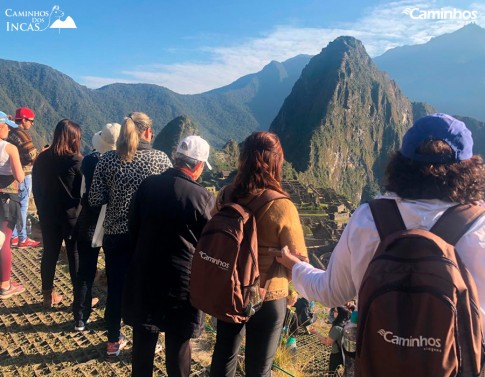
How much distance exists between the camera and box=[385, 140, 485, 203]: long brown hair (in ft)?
3.98

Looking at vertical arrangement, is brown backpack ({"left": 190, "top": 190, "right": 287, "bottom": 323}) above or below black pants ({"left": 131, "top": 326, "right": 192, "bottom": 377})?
above

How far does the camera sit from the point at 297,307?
502cm

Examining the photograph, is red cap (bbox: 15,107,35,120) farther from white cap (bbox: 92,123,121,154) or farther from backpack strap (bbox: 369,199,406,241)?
backpack strap (bbox: 369,199,406,241)

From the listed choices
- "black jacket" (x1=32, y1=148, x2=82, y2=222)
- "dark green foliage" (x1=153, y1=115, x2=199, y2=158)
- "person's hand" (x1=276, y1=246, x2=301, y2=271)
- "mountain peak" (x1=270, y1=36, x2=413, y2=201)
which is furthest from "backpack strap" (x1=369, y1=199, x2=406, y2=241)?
"mountain peak" (x1=270, y1=36, x2=413, y2=201)

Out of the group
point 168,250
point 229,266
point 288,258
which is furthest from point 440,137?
point 168,250

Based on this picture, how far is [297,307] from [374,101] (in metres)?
118

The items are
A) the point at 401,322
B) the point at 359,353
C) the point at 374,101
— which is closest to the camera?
the point at 401,322

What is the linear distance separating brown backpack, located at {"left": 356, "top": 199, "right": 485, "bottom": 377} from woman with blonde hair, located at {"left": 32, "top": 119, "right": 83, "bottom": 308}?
2641 mm

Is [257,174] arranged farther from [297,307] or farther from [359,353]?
[297,307]

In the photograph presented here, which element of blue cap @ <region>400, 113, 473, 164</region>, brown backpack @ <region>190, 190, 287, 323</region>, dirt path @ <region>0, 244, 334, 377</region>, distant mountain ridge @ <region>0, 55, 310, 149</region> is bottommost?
dirt path @ <region>0, 244, 334, 377</region>

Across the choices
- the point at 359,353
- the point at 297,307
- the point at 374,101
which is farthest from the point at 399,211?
the point at 374,101

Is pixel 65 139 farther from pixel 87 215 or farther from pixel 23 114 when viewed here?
pixel 23 114

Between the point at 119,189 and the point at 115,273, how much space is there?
1.88 ft

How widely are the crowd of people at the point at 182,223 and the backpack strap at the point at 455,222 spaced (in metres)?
0.02
